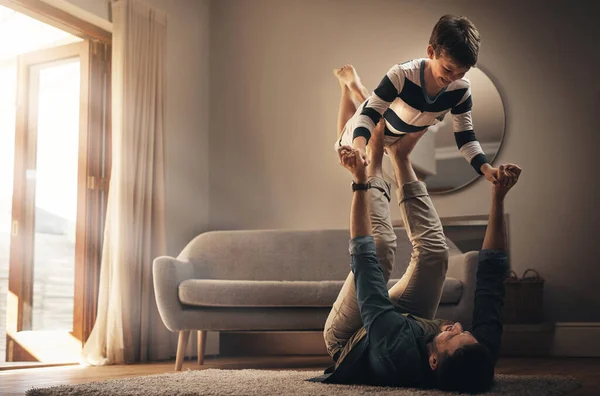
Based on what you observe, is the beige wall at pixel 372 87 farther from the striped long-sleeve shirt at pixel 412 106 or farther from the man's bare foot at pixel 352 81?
the striped long-sleeve shirt at pixel 412 106

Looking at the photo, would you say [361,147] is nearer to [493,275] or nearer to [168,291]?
[493,275]

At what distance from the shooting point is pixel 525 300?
4.19 meters

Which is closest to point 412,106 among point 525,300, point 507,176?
point 507,176

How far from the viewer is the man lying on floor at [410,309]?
6.71ft

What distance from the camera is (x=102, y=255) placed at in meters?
4.20

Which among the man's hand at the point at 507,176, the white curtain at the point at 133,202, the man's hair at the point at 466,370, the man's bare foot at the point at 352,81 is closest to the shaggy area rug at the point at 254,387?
the man's hair at the point at 466,370

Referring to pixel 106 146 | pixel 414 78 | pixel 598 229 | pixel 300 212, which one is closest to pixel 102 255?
pixel 106 146

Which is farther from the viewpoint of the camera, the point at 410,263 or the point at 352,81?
the point at 352,81

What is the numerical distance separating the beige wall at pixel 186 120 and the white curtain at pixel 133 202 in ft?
0.77

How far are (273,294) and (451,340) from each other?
157 centimetres

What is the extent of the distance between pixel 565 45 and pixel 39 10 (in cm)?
321

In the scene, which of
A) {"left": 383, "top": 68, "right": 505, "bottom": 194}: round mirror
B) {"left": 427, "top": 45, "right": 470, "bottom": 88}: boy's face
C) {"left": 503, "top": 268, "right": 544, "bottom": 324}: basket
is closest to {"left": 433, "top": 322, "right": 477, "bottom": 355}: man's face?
{"left": 427, "top": 45, "right": 470, "bottom": 88}: boy's face

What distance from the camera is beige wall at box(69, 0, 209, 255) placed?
482 cm

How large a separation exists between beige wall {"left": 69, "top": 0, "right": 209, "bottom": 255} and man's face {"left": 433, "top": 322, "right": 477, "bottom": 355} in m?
2.97
